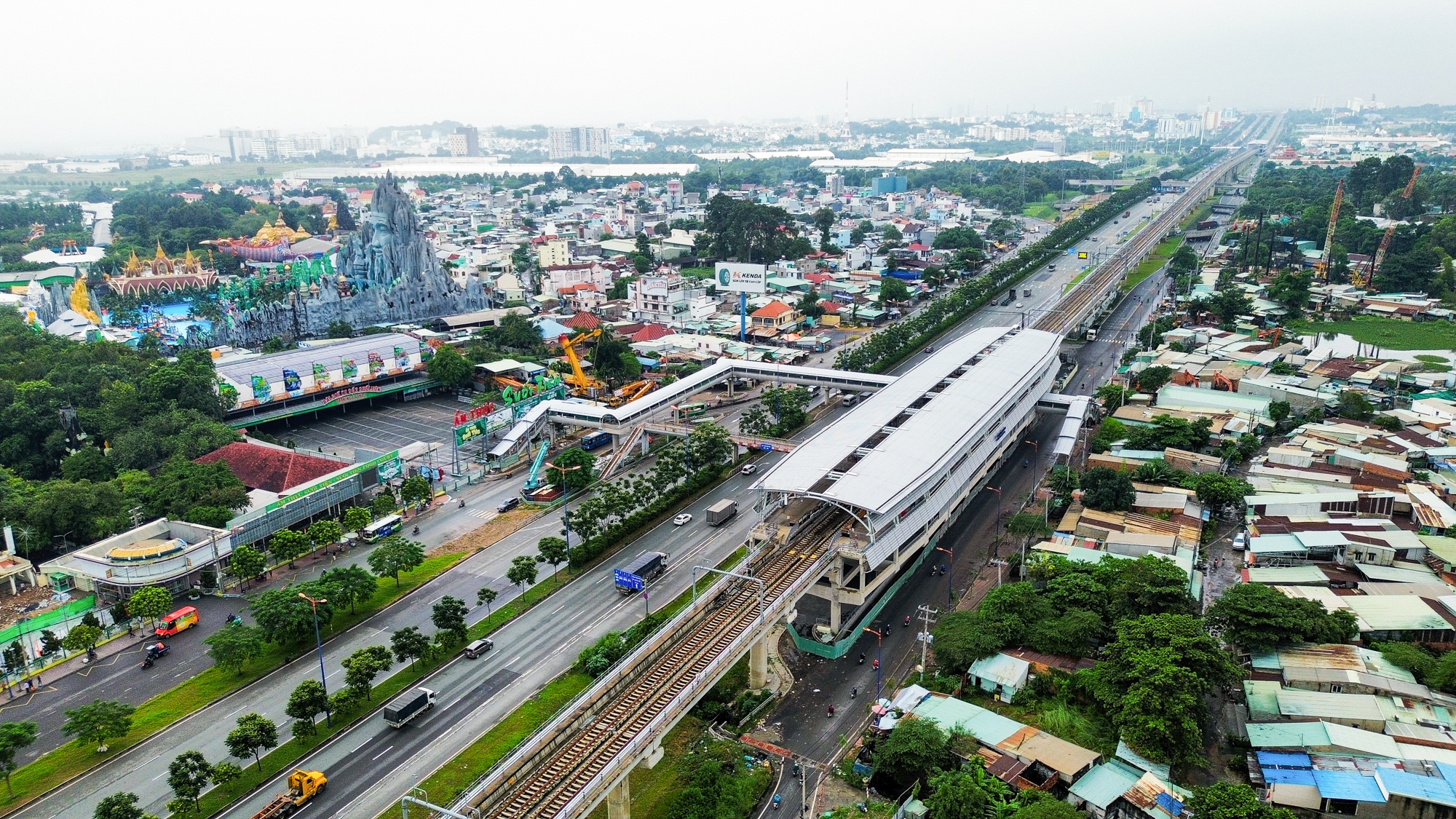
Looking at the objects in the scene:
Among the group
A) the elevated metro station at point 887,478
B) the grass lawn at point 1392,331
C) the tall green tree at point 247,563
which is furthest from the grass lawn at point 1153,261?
the tall green tree at point 247,563

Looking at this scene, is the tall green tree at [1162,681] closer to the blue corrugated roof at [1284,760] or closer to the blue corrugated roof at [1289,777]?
the blue corrugated roof at [1284,760]

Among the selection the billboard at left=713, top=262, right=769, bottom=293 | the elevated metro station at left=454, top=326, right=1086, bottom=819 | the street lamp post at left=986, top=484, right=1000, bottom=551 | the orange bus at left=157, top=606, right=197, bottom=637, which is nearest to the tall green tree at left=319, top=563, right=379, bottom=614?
the orange bus at left=157, top=606, right=197, bottom=637

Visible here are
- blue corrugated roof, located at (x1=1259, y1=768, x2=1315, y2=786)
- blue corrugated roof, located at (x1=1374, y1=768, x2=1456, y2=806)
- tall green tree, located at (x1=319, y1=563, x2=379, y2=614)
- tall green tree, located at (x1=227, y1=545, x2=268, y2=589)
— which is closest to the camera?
blue corrugated roof, located at (x1=1374, y1=768, x2=1456, y2=806)

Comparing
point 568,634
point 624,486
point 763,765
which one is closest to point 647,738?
point 763,765

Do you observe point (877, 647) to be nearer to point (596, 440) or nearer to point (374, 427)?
point (596, 440)

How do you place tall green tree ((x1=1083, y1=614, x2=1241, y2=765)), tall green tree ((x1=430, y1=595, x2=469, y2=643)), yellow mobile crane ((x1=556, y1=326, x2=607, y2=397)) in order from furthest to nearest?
yellow mobile crane ((x1=556, y1=326, x2=607, y2=397))
tall green tree ((x1=430, y1=595, x2=469, y2=643))
tall green tree ((x1=1083, y1=614, x2=1241, y2=765))

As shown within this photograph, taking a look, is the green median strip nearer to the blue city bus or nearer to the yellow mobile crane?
the blue city bus

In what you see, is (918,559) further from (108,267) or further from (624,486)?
(108,267)
